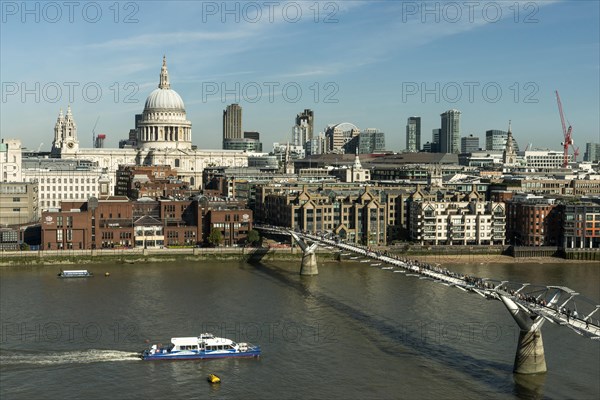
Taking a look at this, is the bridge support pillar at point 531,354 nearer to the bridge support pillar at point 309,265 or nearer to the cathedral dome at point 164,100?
the bridge support pillar at point 309,265

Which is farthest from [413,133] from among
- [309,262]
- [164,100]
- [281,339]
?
[281,339]

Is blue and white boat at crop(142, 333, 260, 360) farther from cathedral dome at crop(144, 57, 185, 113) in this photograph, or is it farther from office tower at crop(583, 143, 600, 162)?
office tower at crop(583, 143, 600, 162)

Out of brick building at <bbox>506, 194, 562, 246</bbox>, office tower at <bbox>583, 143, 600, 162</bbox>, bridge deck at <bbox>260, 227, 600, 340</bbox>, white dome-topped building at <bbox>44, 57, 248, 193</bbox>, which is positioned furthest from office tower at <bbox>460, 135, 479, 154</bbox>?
bridge deck at <bbox>260, 227, 600, 340</bbox>

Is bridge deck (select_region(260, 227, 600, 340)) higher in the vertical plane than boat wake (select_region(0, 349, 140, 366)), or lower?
higher

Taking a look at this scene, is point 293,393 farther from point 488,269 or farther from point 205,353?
point 488,269

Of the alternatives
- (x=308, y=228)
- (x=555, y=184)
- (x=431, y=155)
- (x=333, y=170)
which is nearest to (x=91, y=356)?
(x=308, y=228)

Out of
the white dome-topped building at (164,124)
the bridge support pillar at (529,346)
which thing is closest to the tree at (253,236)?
the bridge support pillar at (529,346)

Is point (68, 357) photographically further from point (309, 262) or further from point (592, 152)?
point (592, 152)
